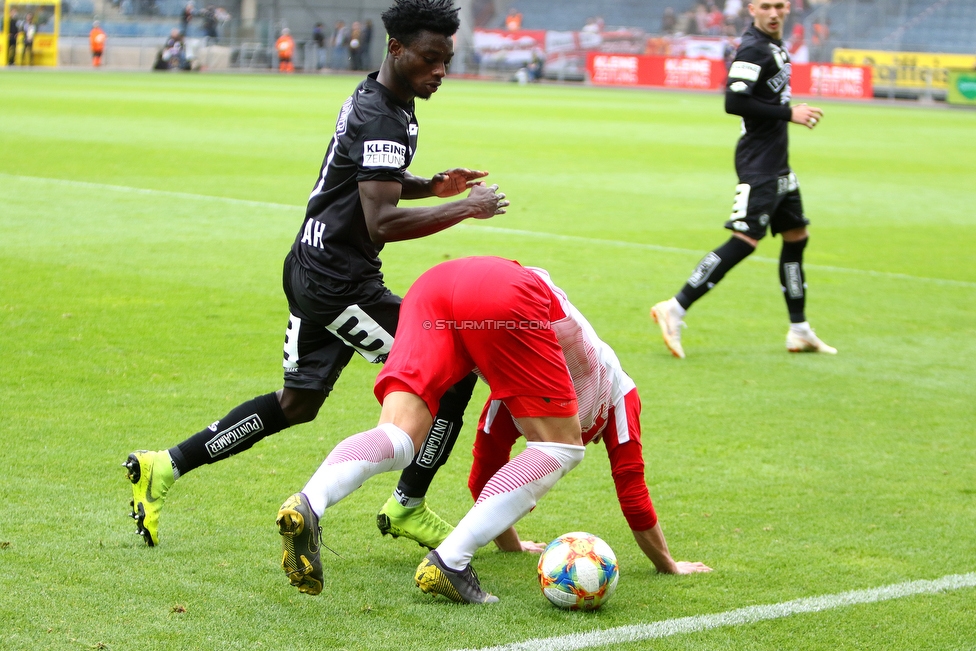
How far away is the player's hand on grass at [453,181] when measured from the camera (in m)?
4.89

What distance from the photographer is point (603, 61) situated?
52.6 metres

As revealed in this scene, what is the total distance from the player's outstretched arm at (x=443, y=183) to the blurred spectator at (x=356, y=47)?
5077 centimetres

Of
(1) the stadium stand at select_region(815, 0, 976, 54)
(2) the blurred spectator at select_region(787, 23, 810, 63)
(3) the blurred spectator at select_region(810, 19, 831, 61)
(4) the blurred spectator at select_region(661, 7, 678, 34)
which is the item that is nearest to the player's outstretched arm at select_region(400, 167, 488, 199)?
(2) the blurred spectator at select_region(787, 23, 810, 63)

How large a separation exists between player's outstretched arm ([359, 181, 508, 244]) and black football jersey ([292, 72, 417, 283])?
1.8 inches

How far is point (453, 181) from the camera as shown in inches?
194

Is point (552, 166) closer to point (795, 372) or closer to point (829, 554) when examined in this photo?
point (795, 372)

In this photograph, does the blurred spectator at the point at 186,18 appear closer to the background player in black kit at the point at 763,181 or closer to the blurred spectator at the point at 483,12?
the blurred spectator at the point at 483,12

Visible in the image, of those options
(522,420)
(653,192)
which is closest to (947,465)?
(522,420)

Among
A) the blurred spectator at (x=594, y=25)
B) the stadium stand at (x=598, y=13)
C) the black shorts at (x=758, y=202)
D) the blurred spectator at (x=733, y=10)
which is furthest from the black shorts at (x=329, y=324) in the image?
the stadium stand at (x=598, y=13)

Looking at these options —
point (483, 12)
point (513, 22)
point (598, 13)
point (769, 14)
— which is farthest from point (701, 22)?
point (769, 14)

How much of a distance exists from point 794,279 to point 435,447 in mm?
4804

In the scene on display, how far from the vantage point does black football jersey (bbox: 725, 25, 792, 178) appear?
332 inches

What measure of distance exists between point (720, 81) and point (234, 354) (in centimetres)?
4379

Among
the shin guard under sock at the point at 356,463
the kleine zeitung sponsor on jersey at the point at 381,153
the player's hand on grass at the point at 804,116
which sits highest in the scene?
the player's hand on grass at the point at 804,116
